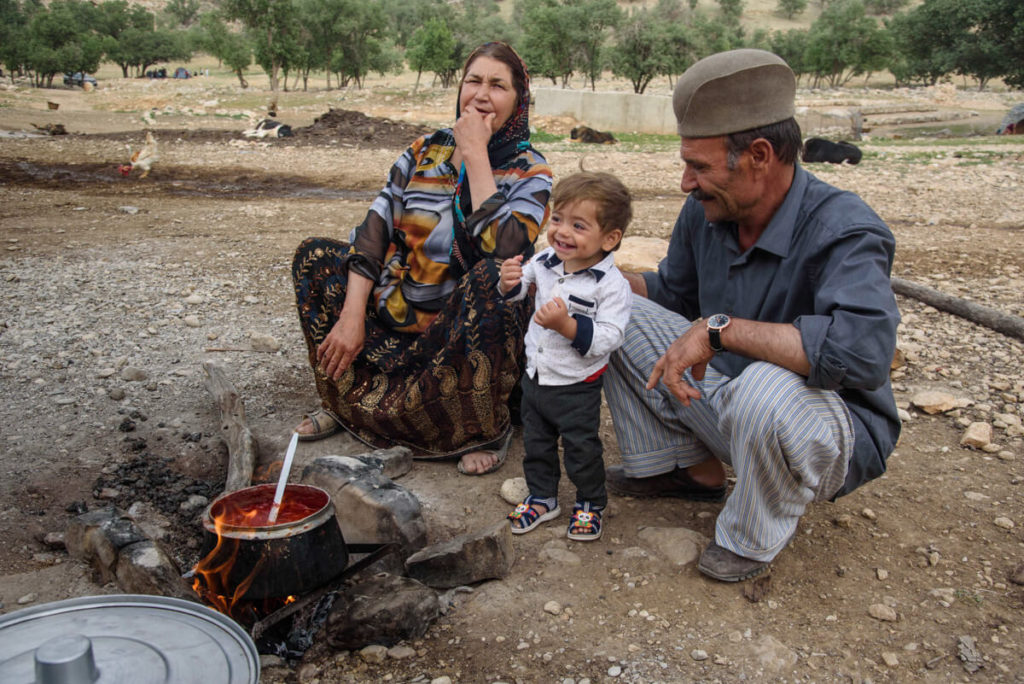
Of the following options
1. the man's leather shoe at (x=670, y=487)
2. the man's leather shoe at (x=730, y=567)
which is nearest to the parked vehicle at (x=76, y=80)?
the man's leather shoe at (x=670, y=487)

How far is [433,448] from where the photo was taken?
11.1 ft

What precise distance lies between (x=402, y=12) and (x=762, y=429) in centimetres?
7849

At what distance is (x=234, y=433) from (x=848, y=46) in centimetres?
5609

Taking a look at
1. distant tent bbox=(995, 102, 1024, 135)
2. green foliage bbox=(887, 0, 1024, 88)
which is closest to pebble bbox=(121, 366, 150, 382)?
distant tent bbox=(995, 102, 1024, 135)

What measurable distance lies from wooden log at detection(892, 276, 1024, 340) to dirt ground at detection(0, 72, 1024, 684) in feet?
0.19

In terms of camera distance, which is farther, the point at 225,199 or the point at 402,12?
the point at 402,12

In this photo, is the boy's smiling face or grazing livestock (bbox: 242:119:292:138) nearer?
the boy's smiling face

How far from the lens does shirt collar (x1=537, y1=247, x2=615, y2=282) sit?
8.56 ft

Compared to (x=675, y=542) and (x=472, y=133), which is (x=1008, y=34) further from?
(x=675, y=542)

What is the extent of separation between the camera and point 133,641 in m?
1.61

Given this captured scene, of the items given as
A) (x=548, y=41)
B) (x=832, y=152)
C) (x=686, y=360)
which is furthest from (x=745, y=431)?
(x=548, y=41)

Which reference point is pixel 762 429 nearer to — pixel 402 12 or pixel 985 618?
pixel 985 618

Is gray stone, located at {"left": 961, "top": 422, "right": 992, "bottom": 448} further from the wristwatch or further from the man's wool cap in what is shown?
the man's wool cap

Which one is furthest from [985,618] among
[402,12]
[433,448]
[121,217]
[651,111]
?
[402,12]
